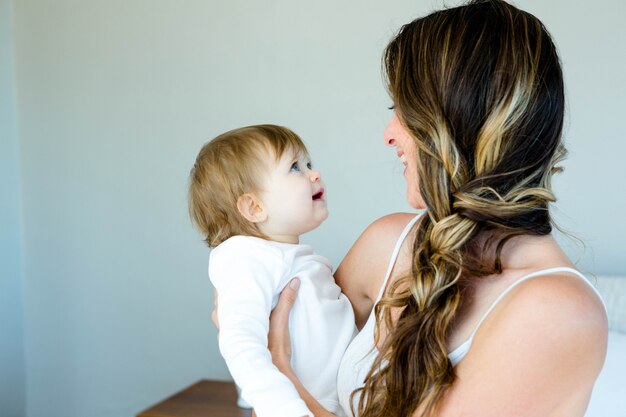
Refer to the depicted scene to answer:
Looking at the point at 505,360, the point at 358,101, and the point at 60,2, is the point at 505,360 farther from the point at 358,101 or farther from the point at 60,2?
the point at 60,2

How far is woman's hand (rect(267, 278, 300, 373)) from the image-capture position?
1.26m

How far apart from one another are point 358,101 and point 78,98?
Answer: 128cm

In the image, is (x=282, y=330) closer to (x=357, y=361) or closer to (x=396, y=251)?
(x=357, y=361)

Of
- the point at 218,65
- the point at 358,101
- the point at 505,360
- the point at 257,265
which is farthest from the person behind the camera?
the point at 218,65

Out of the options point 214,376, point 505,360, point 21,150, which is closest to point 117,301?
point 214,376

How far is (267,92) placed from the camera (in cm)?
281

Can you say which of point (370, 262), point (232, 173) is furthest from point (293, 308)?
point (232, 173)

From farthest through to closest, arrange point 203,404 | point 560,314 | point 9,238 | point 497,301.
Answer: point 9,238
point 203,404
point 497,301
point 560,314

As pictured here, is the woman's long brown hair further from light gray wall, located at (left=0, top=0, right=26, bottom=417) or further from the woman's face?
light gray wall, located at (left=0, top=0, right=26, bottom=417)

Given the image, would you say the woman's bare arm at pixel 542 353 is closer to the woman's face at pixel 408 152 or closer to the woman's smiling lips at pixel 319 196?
the woman's face at pixel 408 152

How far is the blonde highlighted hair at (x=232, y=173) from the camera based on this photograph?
4.75 feet

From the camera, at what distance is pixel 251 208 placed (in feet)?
4.79

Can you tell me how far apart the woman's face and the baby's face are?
28 centimetres

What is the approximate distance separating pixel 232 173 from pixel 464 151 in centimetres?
53
